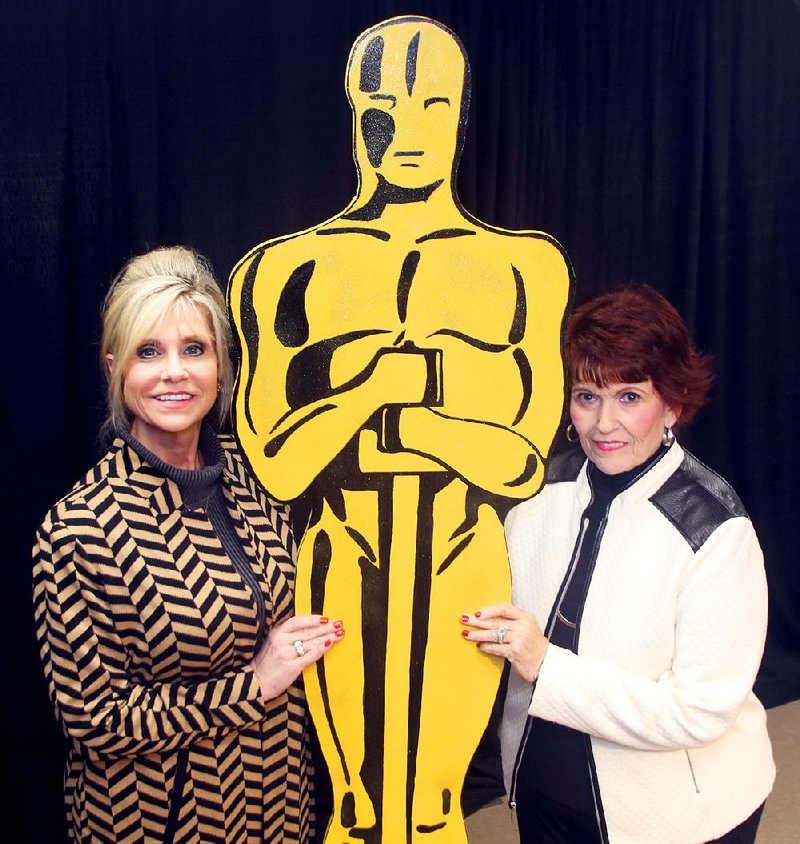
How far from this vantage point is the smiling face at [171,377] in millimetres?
1383

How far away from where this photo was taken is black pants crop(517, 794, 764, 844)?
153 centimetres

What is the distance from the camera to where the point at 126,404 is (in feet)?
4.73

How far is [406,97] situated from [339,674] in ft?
3.18

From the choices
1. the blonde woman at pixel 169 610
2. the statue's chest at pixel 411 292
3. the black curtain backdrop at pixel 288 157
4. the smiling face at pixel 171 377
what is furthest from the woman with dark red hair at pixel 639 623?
the black curtain backdrop at pixel 288 157

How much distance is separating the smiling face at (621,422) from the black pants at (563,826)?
591mm

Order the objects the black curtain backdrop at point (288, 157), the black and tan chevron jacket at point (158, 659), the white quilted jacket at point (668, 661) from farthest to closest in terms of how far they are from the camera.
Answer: the black curtain backdrop at point (288, 157)
the white quilted jacket at point (668, 661)
the black and tan chevron jacket at point (158, 659)

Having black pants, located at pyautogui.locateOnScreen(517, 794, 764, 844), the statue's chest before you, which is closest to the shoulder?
the statue's chest

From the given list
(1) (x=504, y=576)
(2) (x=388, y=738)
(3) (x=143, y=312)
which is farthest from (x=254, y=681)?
(3) (x=143, y=312)

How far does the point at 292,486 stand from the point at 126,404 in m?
0.30

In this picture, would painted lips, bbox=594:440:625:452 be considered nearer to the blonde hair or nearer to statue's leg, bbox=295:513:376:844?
statue's leg, bbox=295:513:376:844

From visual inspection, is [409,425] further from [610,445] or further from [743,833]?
[743,833]

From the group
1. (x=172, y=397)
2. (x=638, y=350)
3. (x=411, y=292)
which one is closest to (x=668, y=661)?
Result: (x=638, y=350)

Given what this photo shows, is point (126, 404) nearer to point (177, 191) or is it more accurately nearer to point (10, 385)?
point (10, 385)

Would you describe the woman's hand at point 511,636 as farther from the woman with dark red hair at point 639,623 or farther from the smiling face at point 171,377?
the smiling face at point 171,377
